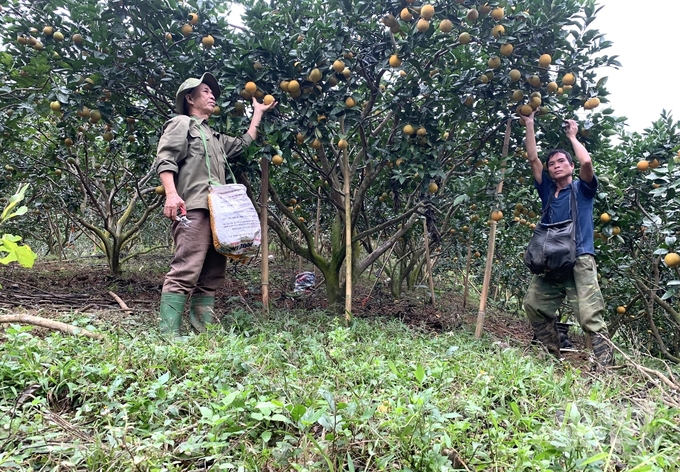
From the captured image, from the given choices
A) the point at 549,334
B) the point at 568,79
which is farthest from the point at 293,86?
the point at 549,334

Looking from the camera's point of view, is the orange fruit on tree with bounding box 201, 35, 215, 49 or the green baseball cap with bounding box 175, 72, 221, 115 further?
the orange fruit on tree with bounding box 201, 35, 215, 49

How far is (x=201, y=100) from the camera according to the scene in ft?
9.43

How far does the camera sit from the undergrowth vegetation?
1185 mm

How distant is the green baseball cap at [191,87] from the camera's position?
2.78 m

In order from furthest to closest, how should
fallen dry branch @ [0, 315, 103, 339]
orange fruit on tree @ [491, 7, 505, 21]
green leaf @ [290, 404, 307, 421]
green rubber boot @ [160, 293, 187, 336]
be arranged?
orange fruit on tree @ [491, 7, 505, 21] < green rubber boot @ [160, 293, 187, 336] < fallen dry branch @ [0, 315, 103, 339] < green leaf @ [290, 404, 307, 421]

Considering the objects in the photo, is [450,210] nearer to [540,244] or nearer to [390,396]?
[540,244]

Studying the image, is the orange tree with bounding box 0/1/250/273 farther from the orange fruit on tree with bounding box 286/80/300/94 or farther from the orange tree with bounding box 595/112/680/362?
the orange tree with bounding box 595/112/680/362

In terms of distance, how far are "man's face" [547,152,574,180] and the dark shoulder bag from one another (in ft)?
0.37

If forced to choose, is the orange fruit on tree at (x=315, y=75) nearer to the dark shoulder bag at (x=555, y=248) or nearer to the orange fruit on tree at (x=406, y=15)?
the orange fruit on tree at (x=406, y=15)

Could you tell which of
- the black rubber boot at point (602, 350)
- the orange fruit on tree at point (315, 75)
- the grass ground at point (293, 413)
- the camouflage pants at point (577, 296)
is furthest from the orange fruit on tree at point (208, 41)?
the black rubber boot at point (602, 350)

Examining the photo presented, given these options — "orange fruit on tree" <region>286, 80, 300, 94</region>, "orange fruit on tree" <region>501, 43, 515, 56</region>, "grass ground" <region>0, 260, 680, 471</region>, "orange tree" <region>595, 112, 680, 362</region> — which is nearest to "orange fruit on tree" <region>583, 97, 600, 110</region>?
"orange tree" <region>595, 112, 680, 362</region>

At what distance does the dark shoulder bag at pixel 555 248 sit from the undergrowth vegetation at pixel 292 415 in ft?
3.14

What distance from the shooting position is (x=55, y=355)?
67.7 inches

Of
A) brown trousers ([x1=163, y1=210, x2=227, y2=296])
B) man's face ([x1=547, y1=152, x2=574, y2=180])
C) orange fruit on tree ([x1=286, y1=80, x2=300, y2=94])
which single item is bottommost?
brown trousers ([x1=163, y1=210, x2=227, y2=296])
